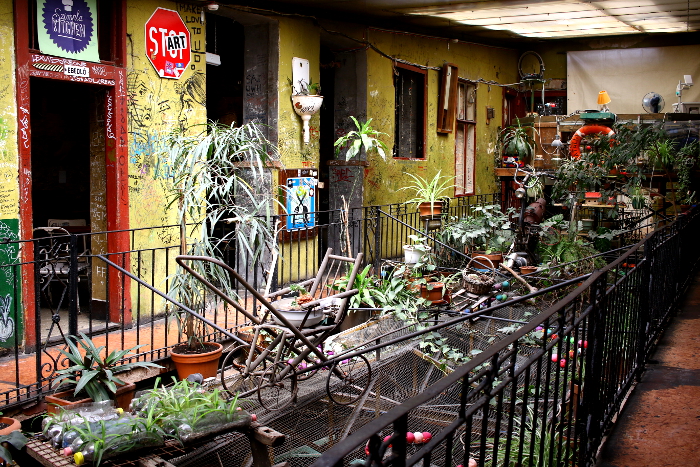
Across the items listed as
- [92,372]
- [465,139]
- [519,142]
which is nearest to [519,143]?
[519,142]

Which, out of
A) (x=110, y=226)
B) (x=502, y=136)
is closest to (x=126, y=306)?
(x=110, y=226)

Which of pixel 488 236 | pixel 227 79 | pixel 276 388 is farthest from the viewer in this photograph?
pixel 227 79

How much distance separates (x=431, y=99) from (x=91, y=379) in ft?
30.3

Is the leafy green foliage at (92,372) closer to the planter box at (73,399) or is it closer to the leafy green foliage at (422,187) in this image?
the planter box at (73,399)

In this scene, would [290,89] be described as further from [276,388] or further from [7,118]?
[276,388]

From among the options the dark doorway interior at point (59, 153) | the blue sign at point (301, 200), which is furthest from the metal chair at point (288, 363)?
the dark doorway interior at point (59, 153)

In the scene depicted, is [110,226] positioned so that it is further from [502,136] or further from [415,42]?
[502,136]

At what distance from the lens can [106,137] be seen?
6.65 metres

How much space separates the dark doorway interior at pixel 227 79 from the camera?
9.95 m

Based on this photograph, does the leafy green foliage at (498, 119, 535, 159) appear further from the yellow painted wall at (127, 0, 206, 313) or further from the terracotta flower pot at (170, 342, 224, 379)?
the terracotta flower pot at (170, 342, 224, 379)

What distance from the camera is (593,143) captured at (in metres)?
10.6

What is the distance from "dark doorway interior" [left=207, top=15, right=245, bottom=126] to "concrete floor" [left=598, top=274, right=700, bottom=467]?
7273 millimetres

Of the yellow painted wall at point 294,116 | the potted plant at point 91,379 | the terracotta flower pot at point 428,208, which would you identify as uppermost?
the yellow painted wall at point 294,116

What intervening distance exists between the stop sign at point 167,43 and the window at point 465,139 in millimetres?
7456
